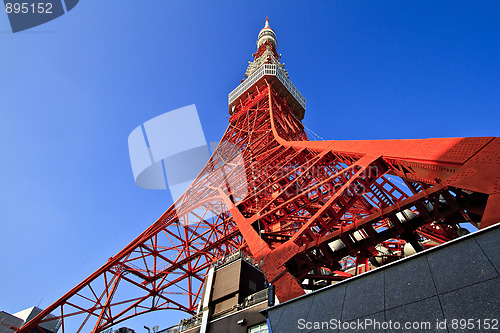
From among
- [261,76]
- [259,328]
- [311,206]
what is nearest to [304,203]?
[311,206]

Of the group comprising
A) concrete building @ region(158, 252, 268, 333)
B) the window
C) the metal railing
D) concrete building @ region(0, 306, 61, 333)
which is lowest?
the window

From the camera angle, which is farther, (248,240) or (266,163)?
(266,163)

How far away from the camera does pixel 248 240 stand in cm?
683

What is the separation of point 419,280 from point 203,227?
12.4 metres

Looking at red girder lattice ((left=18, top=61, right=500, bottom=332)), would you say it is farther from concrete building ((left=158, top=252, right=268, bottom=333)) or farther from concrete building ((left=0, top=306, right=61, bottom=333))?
concrete building ((left=0, top=306, right=61, bottom=333))

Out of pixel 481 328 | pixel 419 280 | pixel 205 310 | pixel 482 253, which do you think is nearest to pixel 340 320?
pixel 419 280

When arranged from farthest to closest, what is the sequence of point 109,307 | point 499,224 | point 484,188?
point 109,307 < point 484,188 < point 499,224

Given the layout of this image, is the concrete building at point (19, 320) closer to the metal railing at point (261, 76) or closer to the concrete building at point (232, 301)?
the concrete building at point (232, 301)

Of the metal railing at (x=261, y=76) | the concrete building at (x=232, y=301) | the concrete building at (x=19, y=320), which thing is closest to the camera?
the concrete building at (x=232, y=301)

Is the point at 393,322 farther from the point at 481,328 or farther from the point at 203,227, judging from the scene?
the point at 203,227

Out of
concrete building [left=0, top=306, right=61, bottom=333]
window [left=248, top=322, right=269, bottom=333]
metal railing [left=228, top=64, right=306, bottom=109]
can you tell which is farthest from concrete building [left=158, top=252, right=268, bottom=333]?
metal railing [left=228, top=64, right=306, bottom=109]

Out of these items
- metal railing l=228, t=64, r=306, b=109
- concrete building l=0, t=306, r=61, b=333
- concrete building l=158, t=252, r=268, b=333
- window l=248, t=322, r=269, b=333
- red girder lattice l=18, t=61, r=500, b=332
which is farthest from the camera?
metal railing l=228, t=64, r=306, b=109

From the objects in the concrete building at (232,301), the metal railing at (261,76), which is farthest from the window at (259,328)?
the metal railing at (261,76)

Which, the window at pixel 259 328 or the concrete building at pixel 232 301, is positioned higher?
the concrete building at pixel 232 301
